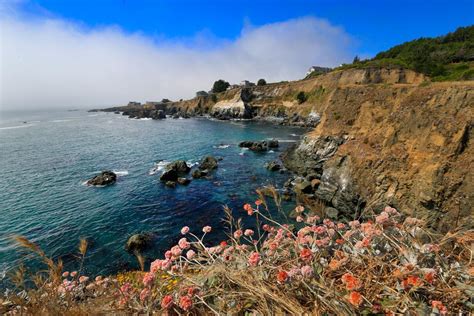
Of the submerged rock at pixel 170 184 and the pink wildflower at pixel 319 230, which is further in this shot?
the submerged rock at pixel 170 184

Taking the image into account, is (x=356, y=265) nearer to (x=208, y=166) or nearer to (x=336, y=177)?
(x=336, y=177)

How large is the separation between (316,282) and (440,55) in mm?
79139

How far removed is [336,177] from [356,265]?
19471mm

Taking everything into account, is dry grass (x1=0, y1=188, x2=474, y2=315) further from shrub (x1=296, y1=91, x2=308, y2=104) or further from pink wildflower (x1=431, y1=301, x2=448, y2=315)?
shrub (x1=296, y1=91, x2=308, y2=104)

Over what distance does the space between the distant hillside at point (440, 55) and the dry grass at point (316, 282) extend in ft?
175

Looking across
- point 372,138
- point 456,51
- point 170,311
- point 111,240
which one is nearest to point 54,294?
point 170,311

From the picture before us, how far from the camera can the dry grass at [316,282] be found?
256 cm

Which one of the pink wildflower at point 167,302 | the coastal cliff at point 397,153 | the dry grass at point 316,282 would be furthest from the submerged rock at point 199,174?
the pink wildflower at point 167,302

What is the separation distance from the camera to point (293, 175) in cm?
2956

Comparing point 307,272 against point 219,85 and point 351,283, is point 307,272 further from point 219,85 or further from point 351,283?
point 219,85

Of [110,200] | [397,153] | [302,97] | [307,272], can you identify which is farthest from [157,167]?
[302,97]

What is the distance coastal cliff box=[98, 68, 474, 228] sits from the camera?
44.8ft

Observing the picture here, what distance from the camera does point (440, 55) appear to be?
188 feet

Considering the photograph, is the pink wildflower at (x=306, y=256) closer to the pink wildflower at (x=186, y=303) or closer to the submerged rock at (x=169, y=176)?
the pink wildflower at (x=186, y=303)
